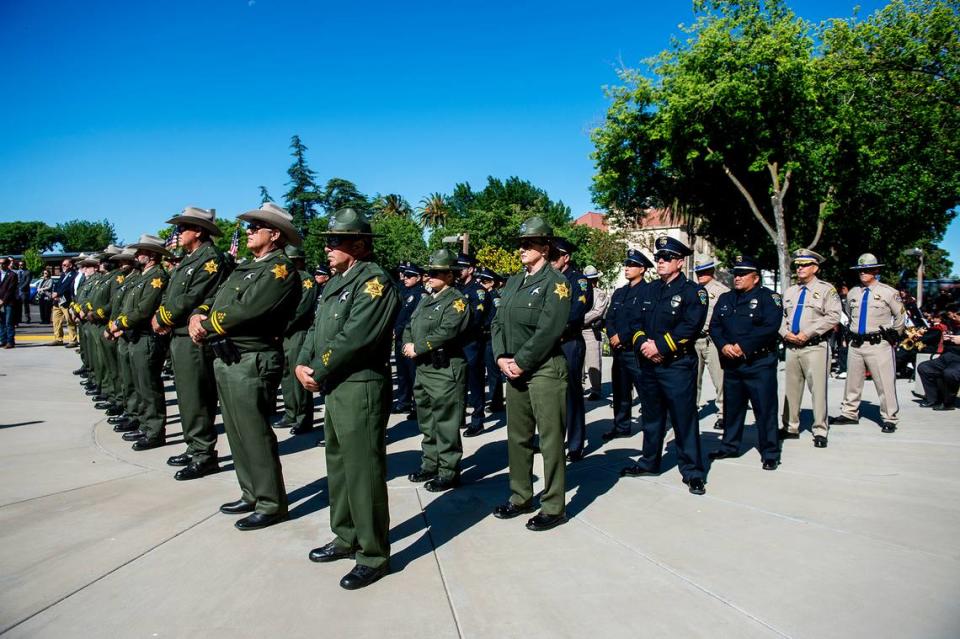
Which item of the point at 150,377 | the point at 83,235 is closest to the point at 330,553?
the point at 150,377

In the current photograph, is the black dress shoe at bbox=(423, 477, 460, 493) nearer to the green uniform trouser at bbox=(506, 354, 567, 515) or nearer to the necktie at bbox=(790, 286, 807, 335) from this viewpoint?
the green uniform trouser at bbox=(506, 354, 567, 515)

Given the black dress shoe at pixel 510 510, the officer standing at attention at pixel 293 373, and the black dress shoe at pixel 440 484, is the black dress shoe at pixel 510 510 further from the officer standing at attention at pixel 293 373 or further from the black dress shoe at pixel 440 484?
the officer standing at attention at pixel 293 373

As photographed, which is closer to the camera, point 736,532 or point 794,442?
point 736,532

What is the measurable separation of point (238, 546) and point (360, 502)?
1097 millimetres

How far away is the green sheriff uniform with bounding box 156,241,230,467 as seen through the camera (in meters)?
5.54

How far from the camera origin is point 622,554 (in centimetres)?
394

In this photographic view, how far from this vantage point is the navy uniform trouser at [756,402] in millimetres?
6062

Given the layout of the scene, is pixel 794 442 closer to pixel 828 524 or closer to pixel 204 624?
pixel 828 524

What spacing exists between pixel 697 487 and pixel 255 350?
3737mm

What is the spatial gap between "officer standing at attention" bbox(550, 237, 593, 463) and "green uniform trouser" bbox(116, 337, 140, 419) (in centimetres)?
506

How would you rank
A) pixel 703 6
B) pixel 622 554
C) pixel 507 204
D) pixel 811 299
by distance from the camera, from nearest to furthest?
1. pixel 622 554
2. pixel 811 299
3. pixel 703 6
4. pixel 507 204

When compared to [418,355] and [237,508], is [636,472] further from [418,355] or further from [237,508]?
[237,508]

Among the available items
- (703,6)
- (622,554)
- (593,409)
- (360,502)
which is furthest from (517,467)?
(703,6)

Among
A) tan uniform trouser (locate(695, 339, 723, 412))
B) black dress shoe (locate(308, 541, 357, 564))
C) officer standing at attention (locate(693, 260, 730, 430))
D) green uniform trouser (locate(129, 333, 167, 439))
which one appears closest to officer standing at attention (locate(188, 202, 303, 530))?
black dress shoe (locate(308, 541, 357, 564))
